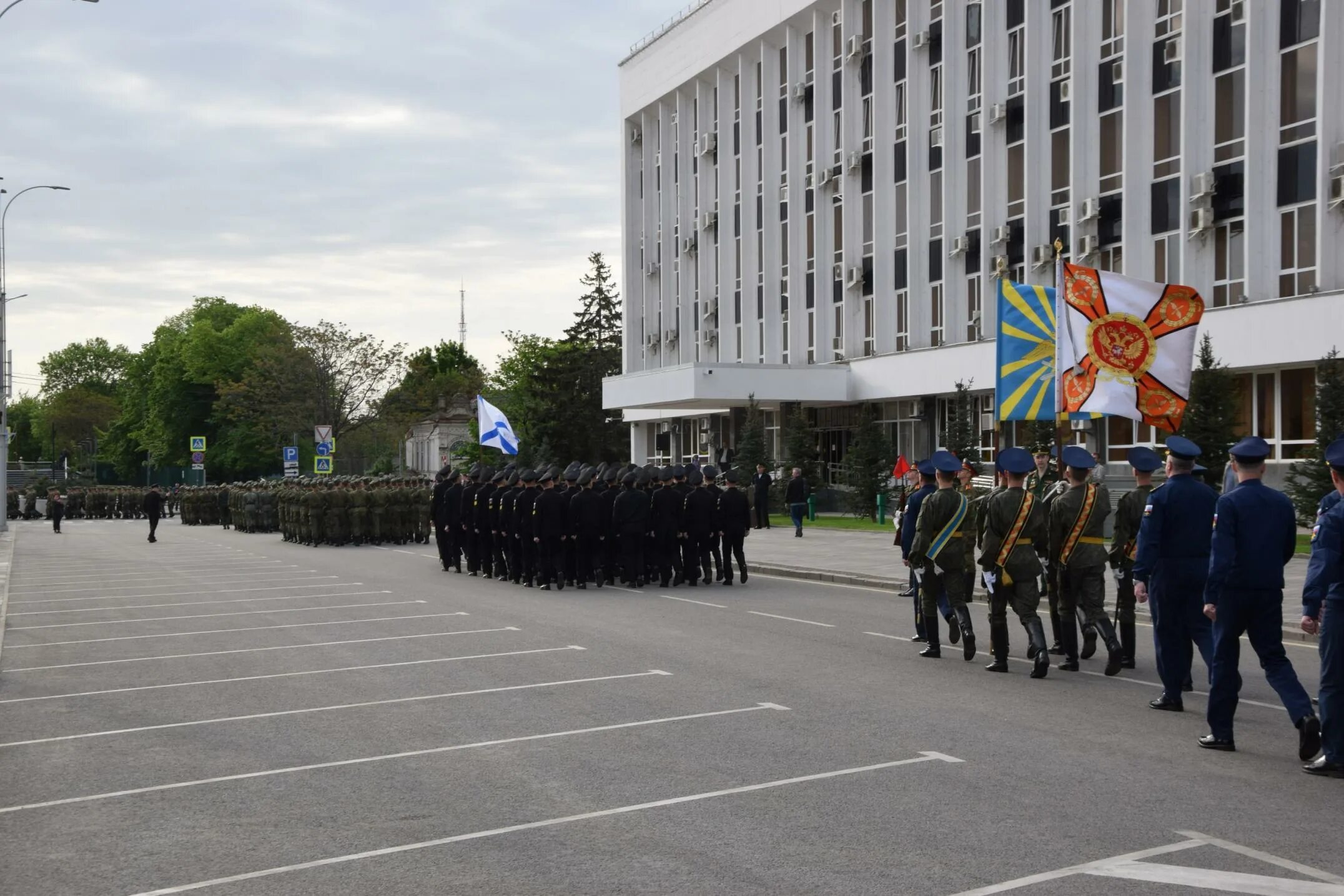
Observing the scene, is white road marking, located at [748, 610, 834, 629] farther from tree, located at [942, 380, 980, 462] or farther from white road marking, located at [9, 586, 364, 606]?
tree, located at [942, 380, 980, 462]

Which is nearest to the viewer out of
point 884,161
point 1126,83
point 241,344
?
point 1126,83

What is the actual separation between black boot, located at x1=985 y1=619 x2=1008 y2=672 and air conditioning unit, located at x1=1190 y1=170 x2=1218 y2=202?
2475 cm

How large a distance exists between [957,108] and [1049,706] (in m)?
35.3

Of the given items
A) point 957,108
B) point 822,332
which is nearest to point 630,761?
point 957,108

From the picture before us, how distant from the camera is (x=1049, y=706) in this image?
32.4 feet

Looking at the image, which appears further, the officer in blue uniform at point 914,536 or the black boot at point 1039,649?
the officer in blue uniform at point 914,536

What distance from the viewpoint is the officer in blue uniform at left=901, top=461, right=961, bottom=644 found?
13.0 metres

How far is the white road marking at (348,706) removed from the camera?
9.37 meters

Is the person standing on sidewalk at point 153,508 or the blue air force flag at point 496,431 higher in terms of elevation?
the blue air force flag at point 496,431

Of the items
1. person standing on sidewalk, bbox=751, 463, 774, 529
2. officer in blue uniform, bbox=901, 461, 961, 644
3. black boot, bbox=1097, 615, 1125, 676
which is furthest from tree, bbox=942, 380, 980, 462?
black boot, bbox=1097, 615, 1125, 676

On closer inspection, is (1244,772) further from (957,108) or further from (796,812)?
(957,108)

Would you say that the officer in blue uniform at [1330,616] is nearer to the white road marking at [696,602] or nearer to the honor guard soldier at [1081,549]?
the honor guard soldier at [1081,549]

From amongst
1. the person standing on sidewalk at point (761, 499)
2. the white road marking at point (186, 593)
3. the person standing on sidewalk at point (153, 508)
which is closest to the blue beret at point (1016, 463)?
the white road marking at point (186, 593)

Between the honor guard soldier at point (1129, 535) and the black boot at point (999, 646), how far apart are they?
3.73ft
